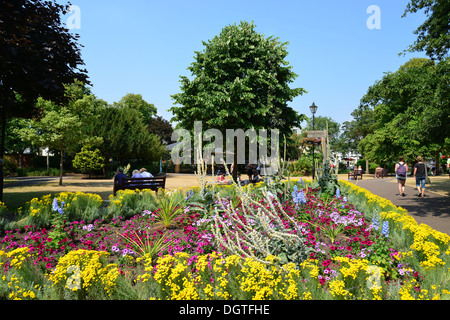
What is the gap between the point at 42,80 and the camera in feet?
30.2

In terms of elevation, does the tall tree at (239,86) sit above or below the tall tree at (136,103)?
below

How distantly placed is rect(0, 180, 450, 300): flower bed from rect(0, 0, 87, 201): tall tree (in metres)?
5.11

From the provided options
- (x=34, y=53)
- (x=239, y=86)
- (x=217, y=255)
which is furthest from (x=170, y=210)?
(x=239, y=86)

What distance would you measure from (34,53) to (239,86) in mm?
9018

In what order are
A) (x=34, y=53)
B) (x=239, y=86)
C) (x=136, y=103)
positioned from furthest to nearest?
(x=136, y=103) < (x=239, y=86) < (x=34, y=53)

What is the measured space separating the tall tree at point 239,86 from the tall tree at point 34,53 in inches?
251

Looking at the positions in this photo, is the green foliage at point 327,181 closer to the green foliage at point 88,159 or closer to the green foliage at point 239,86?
the green foliage at point 239,86

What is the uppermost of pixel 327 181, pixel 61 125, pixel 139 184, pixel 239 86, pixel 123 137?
pixel 239 86

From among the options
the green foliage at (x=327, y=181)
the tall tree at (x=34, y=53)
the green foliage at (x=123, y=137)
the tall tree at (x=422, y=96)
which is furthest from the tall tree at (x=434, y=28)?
the green foliage at (x=123, y=137)

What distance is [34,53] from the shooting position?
29.8ft

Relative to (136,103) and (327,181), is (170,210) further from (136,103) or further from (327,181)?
(136,103)

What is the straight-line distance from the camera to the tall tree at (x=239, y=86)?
1522 centimetres

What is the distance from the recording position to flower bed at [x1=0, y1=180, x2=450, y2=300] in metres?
2.68
